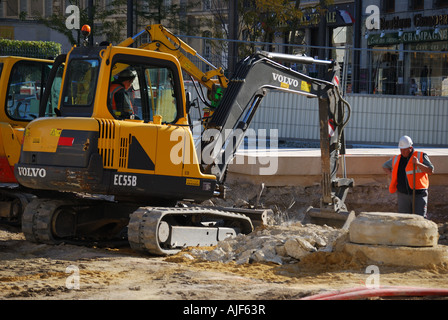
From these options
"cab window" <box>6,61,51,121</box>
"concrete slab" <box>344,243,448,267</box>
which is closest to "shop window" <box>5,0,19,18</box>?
"cab window" <box>6,61,51,121</box>

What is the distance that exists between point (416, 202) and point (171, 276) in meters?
5.33

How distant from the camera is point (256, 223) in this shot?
1152 centimetres

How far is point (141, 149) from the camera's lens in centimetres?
984

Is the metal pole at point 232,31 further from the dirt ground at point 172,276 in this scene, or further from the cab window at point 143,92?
the dirt ground at point 172,276

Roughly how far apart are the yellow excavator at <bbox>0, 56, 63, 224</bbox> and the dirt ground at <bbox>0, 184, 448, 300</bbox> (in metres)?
2.04

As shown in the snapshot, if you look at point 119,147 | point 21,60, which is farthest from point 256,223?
point 21,60

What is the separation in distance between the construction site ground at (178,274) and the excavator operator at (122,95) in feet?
5.93

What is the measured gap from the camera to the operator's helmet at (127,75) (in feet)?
32.8

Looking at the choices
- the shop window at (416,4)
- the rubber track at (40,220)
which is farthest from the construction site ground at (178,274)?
the shop window at (416,4)

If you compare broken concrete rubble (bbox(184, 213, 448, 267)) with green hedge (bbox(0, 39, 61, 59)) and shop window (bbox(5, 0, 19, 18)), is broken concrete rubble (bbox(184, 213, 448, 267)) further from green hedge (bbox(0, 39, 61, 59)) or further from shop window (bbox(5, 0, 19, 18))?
shop window (bbox(5, 0, 19, 18))

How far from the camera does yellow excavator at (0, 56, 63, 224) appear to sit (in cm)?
1184

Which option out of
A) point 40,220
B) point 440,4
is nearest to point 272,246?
point 40,220
